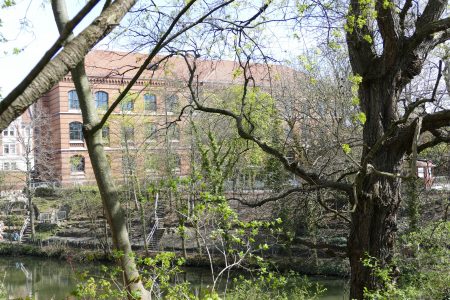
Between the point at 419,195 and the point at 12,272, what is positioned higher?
the point at 419,195

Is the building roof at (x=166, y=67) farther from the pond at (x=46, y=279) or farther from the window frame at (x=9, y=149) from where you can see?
the window frame at (x=9, y=149)

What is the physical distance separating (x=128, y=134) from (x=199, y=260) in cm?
1086

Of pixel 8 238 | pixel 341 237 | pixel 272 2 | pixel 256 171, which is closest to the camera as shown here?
→ pixel 272 2

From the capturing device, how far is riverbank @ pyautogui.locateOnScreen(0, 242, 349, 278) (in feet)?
65.9

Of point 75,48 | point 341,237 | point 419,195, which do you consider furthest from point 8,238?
point 75,48

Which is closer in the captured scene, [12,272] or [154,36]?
[154,36]

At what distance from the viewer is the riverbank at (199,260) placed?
65.9 feet

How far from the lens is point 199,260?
24.8 m

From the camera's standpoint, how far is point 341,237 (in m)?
20.2

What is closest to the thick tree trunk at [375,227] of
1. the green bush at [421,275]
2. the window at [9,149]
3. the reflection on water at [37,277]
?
the green bush at [421,275]

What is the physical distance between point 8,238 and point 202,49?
3164 cm

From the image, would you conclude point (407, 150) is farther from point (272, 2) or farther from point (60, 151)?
point (60, 151)

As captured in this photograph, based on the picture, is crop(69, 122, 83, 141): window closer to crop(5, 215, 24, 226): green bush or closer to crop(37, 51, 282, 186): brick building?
crop(37, 51, 282, 186): brick building

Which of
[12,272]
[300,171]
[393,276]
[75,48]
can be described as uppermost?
[75,48]
